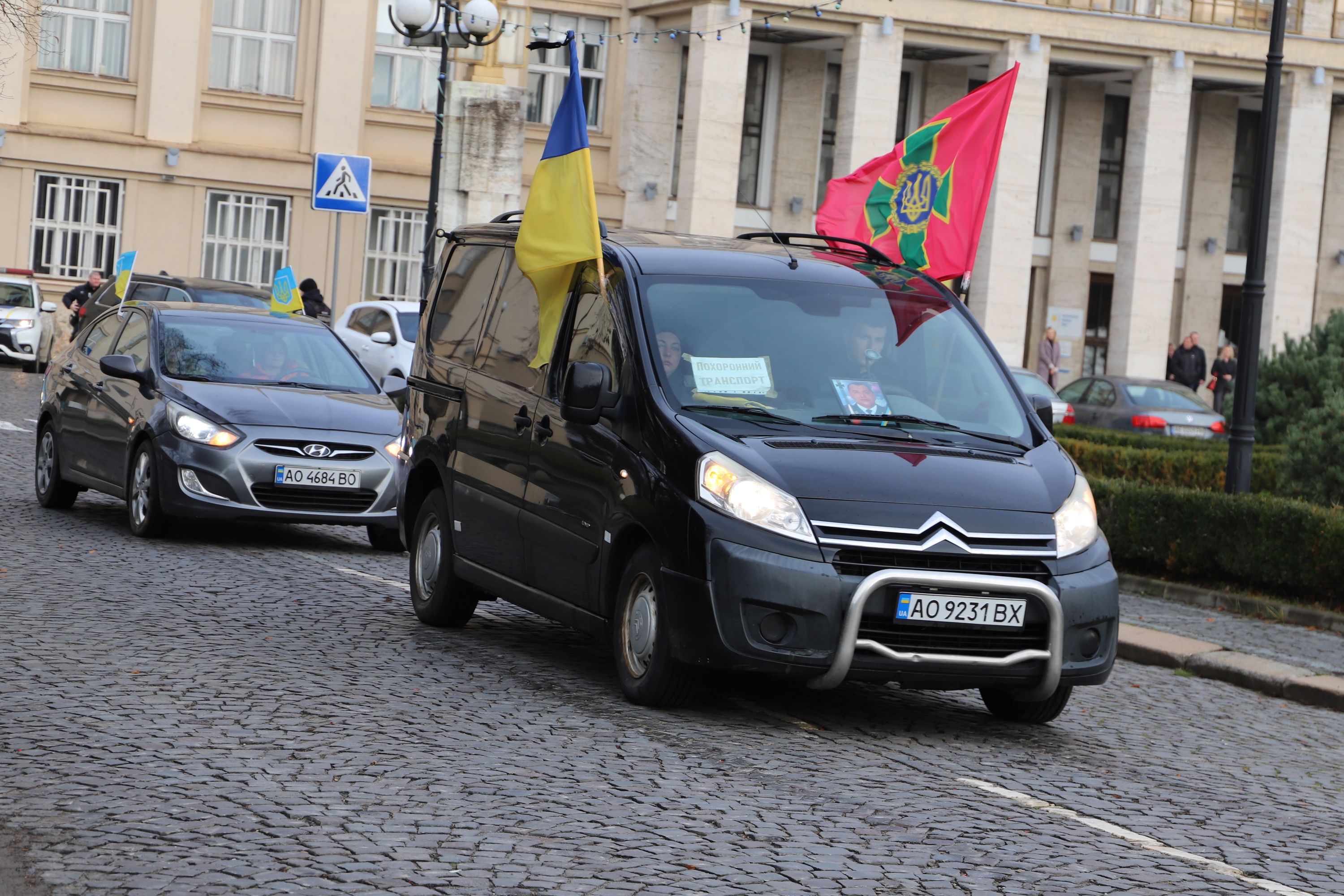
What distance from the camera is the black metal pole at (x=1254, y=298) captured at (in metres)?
14.5

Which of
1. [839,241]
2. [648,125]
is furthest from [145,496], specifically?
[648,125]

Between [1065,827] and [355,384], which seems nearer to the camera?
[1065,827]

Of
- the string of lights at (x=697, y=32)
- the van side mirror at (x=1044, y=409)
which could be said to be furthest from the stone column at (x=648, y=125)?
the van side mirror at (x=1044, y=409)

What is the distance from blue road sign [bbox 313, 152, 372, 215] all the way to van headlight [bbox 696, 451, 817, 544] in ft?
53.4

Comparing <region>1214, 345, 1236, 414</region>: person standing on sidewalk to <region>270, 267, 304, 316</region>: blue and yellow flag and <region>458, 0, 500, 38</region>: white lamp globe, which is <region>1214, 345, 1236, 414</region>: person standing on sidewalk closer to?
<region>458, 0, 500, 38</region>: white lamp globe

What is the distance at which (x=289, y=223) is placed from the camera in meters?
40.7

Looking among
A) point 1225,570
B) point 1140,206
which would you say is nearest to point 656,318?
point 1225,570

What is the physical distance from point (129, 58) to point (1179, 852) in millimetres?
37486

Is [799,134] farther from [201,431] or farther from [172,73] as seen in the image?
[201,431]

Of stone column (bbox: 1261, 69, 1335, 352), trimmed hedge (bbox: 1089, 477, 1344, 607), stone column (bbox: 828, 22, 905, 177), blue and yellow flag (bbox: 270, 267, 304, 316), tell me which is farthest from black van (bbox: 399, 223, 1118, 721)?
stone column (bbox: 1261, 69, 1335, 352)

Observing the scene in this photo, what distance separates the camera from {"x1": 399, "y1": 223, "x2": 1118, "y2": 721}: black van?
6.84 m

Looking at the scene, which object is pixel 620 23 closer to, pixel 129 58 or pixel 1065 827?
pixel 129 58

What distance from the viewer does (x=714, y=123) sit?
41.9 meters

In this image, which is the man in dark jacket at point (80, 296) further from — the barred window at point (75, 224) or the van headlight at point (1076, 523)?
the van headlight at point (1076, 523)
